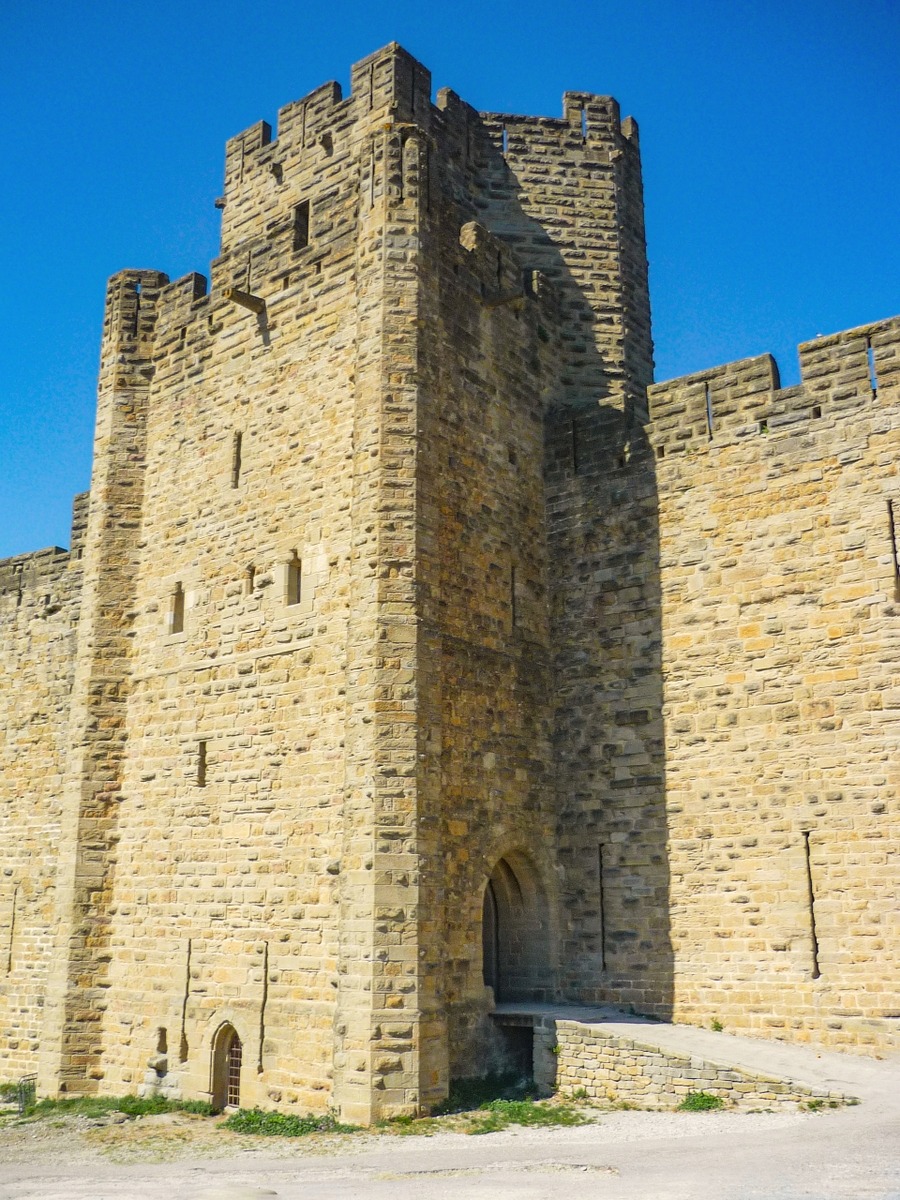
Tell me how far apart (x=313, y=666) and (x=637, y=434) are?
15.7ft

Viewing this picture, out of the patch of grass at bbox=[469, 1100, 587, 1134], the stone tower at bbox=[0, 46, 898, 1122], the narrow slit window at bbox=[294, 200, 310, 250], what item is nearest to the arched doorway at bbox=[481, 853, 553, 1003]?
the stone tower at bbox=[0, 46, 898, 1122]

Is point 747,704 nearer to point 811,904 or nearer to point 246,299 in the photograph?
point 811,904

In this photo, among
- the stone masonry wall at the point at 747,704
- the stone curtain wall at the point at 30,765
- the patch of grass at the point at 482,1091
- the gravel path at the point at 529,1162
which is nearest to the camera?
the gravel path at the point at 529,1162

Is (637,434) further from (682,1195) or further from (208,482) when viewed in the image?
(682,1195)

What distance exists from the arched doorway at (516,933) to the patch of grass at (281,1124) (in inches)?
106

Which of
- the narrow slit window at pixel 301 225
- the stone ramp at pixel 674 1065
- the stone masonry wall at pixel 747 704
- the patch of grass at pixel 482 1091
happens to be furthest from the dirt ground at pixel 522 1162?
the narrow slit window at pixel 301 225

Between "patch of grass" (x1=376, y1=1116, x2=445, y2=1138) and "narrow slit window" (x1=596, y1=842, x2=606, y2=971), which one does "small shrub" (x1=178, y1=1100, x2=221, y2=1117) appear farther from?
"narrow slit window" (x1=596, y1=842, x2=606, y2=971)

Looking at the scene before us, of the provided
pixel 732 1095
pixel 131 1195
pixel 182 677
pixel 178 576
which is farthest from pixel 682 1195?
pixel 178 576

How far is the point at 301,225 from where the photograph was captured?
1331 cm

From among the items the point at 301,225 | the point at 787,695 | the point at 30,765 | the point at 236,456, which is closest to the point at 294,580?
the point at 236,456

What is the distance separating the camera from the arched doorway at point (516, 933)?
39.8 feet

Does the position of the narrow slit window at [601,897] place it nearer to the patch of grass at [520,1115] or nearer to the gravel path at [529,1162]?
the patch of grass at [520,1115]

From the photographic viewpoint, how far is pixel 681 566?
12.5m

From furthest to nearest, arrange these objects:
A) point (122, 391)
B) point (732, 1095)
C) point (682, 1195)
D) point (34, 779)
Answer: point (34, 779), point (122, 391), point (732, 1095), point (682, 1195)
